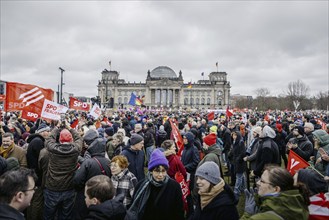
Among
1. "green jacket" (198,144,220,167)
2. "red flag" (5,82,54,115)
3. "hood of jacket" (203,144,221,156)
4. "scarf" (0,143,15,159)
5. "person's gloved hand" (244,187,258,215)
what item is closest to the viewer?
"person's gloved hand" (244,187,258,215)

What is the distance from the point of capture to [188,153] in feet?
21.4

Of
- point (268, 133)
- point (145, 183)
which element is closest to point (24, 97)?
point (145, 183)

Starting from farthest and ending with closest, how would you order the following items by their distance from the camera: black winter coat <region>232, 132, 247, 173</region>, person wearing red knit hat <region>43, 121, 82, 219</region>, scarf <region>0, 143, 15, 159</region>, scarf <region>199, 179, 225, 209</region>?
1. black winter coat <region>232, 132, 247, 173</region>
2. scarf <region>0, 143, 15, 159</region>
3. person wearing red knit hat <region>43, 121, 82, 219</region>
4. scarf <region>199, 179, 225, 209</region>

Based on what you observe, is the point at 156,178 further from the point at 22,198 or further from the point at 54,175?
the point at 54,175

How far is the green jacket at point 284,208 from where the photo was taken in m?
2.44

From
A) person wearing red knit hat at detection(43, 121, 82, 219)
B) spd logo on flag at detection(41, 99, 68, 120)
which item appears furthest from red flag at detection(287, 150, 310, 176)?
spd logo on flag at detection(41, 99, 68, 120)

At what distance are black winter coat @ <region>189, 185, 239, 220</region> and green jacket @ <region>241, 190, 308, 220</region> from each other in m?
0.60

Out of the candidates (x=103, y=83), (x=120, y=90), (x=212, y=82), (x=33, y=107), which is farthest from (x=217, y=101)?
(x=33, y=107)

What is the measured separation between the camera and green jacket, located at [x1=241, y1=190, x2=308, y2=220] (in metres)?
2.44

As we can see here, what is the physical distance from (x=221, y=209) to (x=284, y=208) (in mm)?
814

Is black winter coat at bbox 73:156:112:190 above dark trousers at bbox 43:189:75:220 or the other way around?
above

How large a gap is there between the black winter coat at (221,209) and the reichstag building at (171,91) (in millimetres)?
102584

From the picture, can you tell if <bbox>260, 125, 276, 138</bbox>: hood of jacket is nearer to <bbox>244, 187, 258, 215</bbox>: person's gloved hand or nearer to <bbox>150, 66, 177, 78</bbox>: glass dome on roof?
<bbox>244, 187, 258, 215</bbox>: person's gloved hand

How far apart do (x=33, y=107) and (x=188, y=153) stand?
529cm
